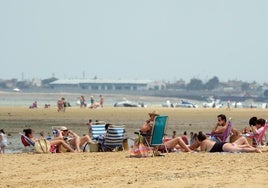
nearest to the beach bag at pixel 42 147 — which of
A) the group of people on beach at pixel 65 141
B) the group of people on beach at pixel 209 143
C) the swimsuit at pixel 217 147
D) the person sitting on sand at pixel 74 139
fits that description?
the group of people on beach at pixel 65 141

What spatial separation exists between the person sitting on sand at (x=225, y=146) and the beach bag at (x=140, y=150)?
1.11m

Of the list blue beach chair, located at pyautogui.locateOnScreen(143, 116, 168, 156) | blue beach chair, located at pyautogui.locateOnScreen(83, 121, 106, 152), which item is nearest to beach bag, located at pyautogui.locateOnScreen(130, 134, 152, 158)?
blue beach chair, located at pyautogui.locateOnScreen(143, 116, 168, 156)

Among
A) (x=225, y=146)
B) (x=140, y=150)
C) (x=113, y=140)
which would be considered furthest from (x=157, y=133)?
(x=113, y=140)

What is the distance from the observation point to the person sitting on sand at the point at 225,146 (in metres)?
15.2

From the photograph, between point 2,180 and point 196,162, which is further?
point 196,162

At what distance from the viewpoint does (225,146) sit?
15.3m

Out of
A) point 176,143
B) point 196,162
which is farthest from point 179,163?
point 176,143

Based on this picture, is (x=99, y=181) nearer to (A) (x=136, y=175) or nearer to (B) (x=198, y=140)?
(A) (x=136, y=175)

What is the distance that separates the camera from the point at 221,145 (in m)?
15.4

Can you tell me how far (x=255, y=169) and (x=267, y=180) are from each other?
1.13m

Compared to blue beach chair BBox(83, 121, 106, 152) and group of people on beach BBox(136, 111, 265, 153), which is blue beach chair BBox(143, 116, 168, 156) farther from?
blue beach chair BBox(83, 121, 106, 152)

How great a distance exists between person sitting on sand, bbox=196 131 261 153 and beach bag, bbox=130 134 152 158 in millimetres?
1107

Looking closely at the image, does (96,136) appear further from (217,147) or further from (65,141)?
(217,147)

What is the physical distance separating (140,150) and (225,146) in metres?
1.48
